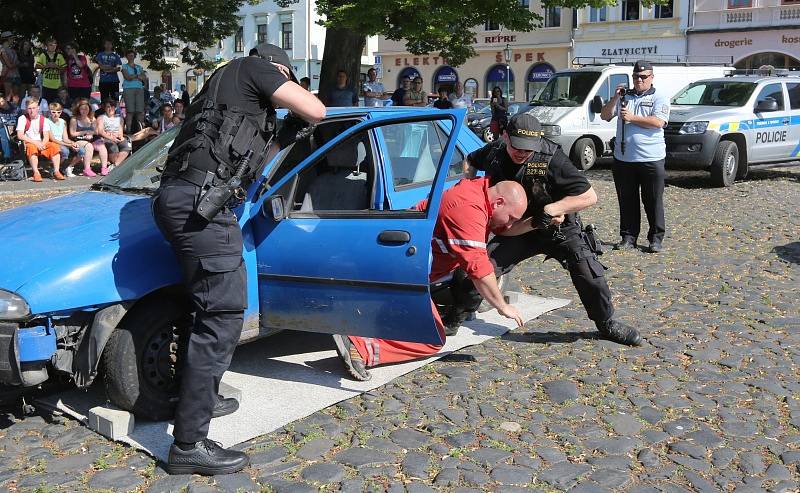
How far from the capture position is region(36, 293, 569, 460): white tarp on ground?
4434 mm

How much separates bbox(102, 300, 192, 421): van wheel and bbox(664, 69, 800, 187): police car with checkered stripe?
1167 centimetres

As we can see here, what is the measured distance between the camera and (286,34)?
5672cm

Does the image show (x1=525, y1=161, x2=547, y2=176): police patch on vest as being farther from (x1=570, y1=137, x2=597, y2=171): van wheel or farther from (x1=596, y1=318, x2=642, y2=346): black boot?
(x1=570, y1=137, x2=597, y2=171): van wheel

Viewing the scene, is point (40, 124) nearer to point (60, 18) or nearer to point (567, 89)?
point (60, 18)

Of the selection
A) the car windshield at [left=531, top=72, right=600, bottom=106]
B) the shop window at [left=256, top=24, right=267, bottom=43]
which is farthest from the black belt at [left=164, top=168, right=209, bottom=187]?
the shop window at [left=256, top=24, right=267, bottom=43]

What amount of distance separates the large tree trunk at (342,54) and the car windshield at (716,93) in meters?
6.01

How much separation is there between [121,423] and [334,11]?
40.3 ft

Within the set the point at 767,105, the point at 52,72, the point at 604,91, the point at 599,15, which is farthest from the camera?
the point at 599,15

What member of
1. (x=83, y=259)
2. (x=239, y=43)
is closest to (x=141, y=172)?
(x=83, y=259)

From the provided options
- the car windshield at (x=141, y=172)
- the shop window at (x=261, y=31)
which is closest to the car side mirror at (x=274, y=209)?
the car windshield at (x=141, y=172)

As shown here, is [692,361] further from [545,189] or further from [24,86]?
[24,86]

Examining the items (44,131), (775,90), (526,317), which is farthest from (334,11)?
(526,317)

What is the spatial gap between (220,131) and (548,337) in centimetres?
306

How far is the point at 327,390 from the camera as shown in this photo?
5.01m
